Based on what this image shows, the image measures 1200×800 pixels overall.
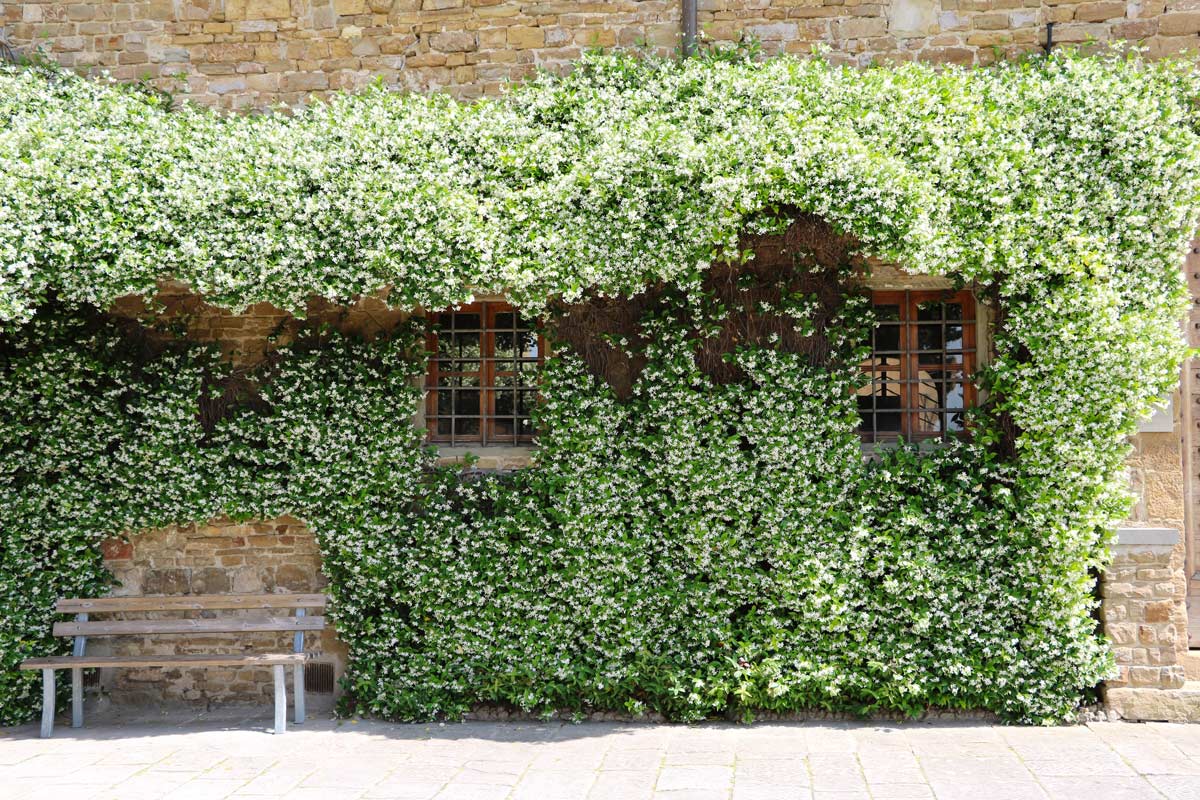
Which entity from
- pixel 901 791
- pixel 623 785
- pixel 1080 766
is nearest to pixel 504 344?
pixel 623 785

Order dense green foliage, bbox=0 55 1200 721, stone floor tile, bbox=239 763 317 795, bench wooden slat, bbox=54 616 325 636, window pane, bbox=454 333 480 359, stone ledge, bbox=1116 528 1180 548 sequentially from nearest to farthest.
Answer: stone floor tile, bbox=239 763 317 795
dense green foliage, bbox=0 55 1200 721
stone ledge, bbox=1116 528 1180 548
bench wooden slat, bbox=54 616 325 636
window pane, bbox=454 333 480 359

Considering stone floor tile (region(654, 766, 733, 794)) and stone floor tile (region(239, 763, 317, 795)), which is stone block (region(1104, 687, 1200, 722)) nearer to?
stone floor tile (region(654, 766, 733, 794))

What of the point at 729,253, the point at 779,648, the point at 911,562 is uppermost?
the point at 729,253

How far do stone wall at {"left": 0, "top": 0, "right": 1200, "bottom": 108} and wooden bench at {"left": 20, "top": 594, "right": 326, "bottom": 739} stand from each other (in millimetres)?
3426

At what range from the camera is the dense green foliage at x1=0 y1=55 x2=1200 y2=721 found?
4.91 m

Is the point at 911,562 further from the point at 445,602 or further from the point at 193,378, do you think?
the point at 193,378

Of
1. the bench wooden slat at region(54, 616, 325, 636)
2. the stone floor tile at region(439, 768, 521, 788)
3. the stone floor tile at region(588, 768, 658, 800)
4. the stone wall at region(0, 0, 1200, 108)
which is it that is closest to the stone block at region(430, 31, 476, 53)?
the stone wall at region(0, 0, 1200, 108)

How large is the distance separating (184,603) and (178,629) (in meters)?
0.20

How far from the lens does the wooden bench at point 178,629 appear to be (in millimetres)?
5359

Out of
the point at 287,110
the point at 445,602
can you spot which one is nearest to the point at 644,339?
the point at 445,602

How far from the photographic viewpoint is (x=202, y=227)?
16.2 ft

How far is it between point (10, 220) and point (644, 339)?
366 centimetres

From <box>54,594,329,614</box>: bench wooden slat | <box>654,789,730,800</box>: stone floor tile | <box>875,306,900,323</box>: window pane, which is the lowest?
<box>654,789,730,800</box>: stone floor tile

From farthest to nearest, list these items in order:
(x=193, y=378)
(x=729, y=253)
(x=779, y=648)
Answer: (x=193, y=378) → (x=779, y=648) → (x=729, y=253)
